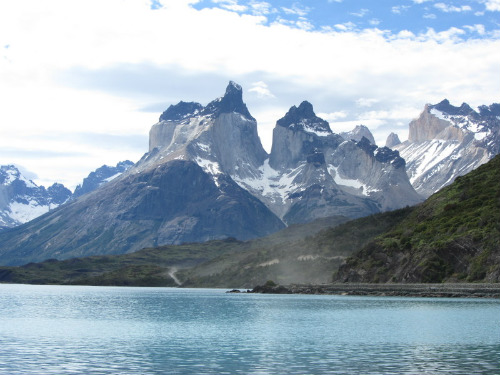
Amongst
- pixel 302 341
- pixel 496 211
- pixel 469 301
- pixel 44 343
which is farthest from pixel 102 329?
pixel 496 211

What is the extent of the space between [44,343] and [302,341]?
3090cm

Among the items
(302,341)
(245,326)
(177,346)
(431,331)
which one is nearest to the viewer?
(177,346)

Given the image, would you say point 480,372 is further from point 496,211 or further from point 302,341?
point 496,211

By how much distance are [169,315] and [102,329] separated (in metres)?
37.4

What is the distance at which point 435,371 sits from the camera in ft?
197

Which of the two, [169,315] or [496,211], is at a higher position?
[496,211]

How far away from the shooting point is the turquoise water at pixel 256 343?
62.6 meters

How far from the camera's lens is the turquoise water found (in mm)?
62562

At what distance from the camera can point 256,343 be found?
83250 millimetres

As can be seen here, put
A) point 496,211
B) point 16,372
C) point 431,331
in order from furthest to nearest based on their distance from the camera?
point 496,211 → point 431,331 → point 16,372

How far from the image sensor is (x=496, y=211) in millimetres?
196875

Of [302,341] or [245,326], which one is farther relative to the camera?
[245,326]

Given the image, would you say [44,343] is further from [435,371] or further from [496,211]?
[496,211]

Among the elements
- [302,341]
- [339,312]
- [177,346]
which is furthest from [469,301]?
[177,346]
